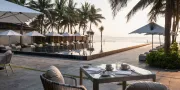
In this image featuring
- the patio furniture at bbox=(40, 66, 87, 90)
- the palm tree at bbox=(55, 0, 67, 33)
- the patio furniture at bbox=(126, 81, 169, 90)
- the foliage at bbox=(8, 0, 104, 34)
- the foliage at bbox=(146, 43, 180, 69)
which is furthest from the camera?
the palm tree at bbox=(55, 0, 67, 33)

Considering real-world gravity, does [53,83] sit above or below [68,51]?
above

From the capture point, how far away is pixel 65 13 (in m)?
29.3

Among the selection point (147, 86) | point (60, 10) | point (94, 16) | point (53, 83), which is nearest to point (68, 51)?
point (60, 10)

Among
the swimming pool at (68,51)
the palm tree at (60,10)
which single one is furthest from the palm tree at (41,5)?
the swimming pool at (68,51)

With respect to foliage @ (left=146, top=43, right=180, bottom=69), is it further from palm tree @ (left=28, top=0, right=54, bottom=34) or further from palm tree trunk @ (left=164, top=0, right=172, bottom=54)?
palm tree @ (left=28, top=0, right=54, bottom=34)

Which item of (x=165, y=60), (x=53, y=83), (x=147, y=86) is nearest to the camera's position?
(x=147, y=86)

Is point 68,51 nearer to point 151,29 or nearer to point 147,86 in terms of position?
point 151,29

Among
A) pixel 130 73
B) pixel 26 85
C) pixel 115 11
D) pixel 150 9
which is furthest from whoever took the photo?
pixel 150 9

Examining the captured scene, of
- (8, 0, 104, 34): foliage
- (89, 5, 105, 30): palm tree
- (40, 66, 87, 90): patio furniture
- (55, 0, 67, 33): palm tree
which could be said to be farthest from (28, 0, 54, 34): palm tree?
(40, 66, 87, 90): patio furniture

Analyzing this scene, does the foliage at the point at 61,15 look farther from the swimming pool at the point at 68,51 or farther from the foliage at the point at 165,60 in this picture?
the foliage at the point at 165,60

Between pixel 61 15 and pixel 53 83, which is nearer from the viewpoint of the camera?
pixel 53 83

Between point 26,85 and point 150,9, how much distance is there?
8254mm

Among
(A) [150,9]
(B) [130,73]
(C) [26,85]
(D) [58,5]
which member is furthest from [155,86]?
(D) [58,5]

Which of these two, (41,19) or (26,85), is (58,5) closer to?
(41,19)
